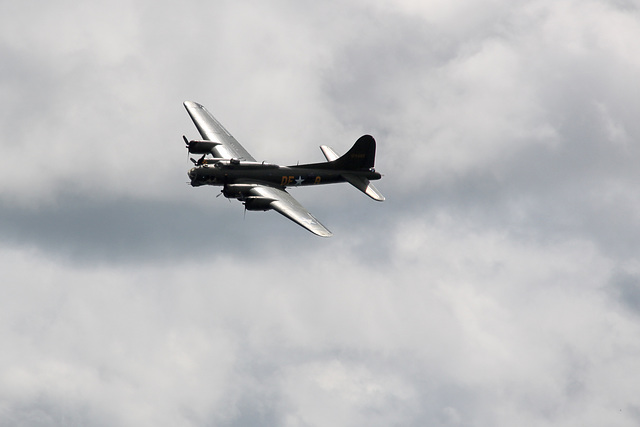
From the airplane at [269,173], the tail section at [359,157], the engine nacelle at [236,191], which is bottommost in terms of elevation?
the engine nacelle at [236,191]

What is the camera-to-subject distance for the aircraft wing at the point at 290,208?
93812mm

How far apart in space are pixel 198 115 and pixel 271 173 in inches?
723

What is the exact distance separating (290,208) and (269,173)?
8.52 m

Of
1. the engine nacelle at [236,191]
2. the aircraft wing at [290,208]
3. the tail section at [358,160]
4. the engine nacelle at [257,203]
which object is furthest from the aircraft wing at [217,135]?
the engine nacelle at [257,203]

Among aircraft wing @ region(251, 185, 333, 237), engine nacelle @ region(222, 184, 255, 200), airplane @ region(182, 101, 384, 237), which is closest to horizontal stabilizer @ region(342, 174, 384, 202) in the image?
airplane @ region(182, 101, 384, 237)

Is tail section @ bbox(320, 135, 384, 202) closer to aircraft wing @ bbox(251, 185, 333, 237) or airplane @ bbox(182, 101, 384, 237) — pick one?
airplane @ bbox(182, 101, 384, 237)

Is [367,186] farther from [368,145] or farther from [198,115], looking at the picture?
[198,115]

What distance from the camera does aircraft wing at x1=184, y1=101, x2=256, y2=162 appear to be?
4336 inches

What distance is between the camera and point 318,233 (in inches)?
3629

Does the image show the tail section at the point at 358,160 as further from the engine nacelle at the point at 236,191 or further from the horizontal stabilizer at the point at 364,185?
the engine nacelle at the point at 236,191

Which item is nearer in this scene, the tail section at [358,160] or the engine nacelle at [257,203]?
the engine nacelle at [257,203]

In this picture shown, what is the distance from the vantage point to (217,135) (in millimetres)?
114375

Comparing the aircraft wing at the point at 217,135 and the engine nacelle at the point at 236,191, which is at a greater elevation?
the aircraft wing at the point at 217,135

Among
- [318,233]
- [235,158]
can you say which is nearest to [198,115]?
[235,158]
